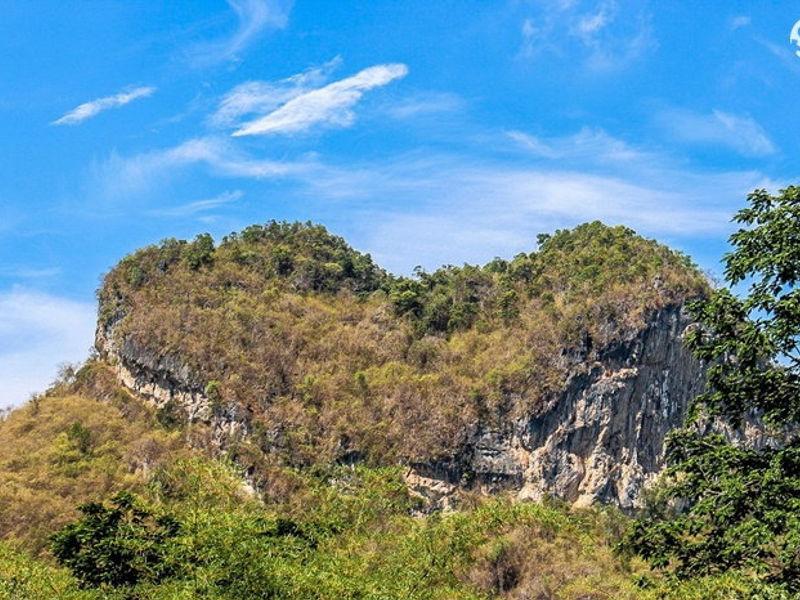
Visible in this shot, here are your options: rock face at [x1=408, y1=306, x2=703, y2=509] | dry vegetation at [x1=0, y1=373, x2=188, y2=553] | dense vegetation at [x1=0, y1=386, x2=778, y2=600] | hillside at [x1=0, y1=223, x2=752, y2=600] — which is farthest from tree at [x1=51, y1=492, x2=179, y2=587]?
rock face at [x1=408, y1=306, x2=703, y2=509]

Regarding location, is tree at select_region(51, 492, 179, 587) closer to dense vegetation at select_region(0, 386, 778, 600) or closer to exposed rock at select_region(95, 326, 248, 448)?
dense vegetation at select_region(0, 386, 778, 600)

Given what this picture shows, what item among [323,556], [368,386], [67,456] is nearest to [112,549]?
[323,556]

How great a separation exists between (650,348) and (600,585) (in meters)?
33.3

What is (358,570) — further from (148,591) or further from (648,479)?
(648,479)

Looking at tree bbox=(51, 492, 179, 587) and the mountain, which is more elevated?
the mountain

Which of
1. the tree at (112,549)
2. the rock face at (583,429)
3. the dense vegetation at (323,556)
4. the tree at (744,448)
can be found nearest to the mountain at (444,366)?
the rock face at (583,429)

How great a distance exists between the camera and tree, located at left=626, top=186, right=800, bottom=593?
1077 cm

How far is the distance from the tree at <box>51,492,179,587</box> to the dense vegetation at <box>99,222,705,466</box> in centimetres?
2641

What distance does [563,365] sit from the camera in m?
58.4

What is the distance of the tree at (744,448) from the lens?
35.3ft

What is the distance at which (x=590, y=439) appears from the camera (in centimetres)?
5753

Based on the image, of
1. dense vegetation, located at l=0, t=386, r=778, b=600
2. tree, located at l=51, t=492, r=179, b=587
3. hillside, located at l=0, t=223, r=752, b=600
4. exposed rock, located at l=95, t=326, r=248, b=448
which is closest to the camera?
dense vegetation, located at l=0, t=386, r=778, b=600

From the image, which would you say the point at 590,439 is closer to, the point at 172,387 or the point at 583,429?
the point at 583,429

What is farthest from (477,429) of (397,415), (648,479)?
(648,479)
